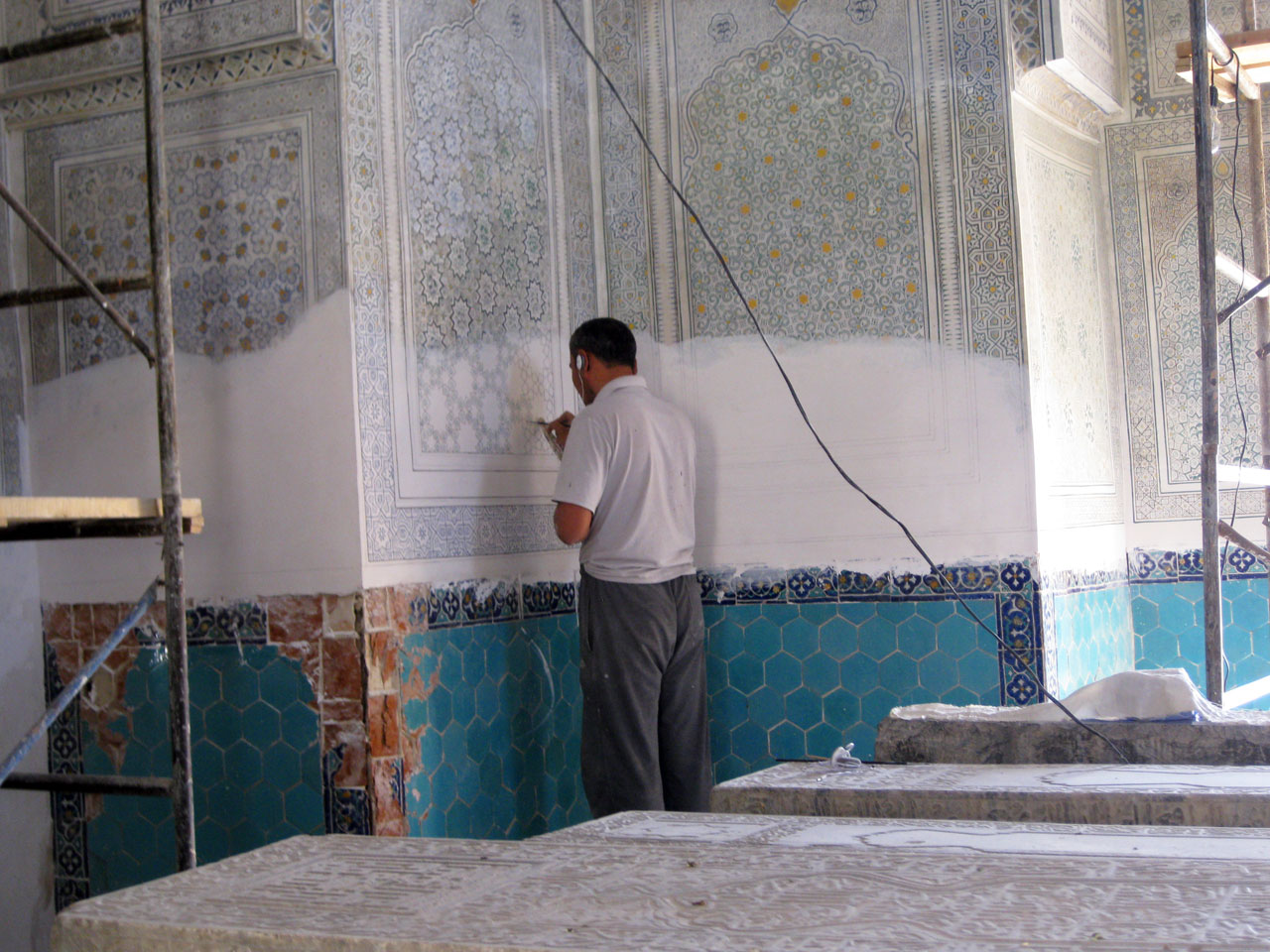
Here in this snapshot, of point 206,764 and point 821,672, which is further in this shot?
point 821,672

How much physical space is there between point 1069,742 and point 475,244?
6.52 feet

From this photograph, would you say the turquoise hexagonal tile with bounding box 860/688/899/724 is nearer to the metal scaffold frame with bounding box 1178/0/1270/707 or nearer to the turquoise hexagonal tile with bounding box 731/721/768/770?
the turquoise hexagonal tile with bounding box 731/721/768/770

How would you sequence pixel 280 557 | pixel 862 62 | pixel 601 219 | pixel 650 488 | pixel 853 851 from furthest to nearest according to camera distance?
pixel 601 219 → pixel 862 62 → pixel 650 488 → pixel 280 557 → pixel 853 851

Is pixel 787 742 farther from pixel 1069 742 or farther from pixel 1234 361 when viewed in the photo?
pixel 1234 361

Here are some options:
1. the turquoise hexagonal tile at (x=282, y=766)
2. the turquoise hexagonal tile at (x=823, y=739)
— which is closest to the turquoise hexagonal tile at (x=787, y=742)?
the turquoise hexagonal tile at (x=823, y=739)

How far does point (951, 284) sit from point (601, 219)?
1051 mm

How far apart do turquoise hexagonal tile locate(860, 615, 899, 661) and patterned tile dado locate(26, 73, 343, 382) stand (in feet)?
5.47

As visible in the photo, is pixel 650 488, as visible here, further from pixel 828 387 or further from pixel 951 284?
pixel 951 284

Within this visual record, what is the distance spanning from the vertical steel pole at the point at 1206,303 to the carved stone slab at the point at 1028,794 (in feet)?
2.75

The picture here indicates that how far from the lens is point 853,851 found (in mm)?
1557

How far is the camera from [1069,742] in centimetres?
240

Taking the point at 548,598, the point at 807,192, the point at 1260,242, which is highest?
the point at 807,192

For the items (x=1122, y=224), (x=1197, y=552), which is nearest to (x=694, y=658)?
(x=1197, y=552)

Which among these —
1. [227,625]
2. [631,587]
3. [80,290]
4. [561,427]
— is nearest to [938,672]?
[631,587]
